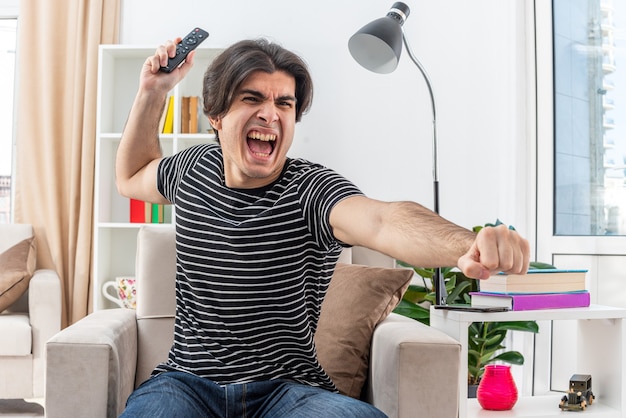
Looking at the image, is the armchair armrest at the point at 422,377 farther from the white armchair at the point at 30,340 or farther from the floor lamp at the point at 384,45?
the white armchair at the point at 30,340

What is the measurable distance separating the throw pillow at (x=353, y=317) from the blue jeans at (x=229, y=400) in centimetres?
46

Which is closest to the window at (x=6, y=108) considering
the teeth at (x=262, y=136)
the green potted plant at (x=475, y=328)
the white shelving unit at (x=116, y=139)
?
the white shelving unit at (x=116, y=139)

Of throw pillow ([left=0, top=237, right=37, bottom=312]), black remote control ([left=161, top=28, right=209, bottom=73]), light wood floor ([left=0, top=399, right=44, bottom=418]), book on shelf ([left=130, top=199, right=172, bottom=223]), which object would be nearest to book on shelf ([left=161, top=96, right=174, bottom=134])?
book on shelf ([left=130, top=199, right=172, bottom=223])

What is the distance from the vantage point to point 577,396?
2.40 meters

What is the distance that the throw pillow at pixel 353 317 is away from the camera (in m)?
1.95

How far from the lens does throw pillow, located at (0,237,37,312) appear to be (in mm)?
3344

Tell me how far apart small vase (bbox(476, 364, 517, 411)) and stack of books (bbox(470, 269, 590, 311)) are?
0.25m

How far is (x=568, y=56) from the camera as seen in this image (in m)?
3.41

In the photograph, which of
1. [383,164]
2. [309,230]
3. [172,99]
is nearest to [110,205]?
[172,99]

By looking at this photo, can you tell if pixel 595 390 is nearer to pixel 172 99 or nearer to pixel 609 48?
pixel 609 48

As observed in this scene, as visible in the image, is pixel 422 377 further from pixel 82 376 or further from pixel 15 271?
pixel 15 271

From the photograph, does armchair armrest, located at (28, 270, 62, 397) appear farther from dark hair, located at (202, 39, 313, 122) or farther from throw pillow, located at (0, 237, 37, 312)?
dark hair, located at (202, 39, 313, 122)

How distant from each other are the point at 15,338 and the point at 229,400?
198 cm

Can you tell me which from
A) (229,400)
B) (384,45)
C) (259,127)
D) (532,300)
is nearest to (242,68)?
(259,127)
